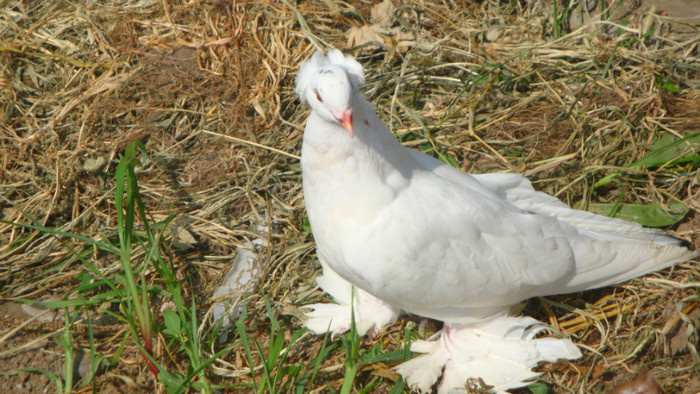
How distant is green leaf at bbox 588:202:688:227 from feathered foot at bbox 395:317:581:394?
3.43ft

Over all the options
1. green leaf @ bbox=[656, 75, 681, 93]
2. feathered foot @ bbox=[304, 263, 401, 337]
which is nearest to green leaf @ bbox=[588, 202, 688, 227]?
green leaf @ bbox=[656, 75, 681, 93]

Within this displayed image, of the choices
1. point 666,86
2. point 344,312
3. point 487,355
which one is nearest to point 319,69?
point 344,312

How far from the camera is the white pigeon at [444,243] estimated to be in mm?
2869

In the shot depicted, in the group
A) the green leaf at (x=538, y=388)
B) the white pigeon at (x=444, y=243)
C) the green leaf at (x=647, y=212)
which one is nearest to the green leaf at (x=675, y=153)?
the green leaf at (x=647, y=212)

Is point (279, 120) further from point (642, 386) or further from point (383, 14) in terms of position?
point (642, 386)

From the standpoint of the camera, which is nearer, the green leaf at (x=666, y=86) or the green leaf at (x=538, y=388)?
the green leaf at (x=538, y=388)

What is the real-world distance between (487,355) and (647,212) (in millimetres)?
1475

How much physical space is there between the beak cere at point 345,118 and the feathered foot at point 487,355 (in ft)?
4.85

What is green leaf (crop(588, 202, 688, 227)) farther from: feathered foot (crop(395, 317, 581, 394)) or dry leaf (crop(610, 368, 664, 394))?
dry leaf (crop(610, 368, 664, 394))

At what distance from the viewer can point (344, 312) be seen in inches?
148

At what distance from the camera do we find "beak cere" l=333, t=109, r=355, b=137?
2.55 metres

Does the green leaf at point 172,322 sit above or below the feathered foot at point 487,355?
below

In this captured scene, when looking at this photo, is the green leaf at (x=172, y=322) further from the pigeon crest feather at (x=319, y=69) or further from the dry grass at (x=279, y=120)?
the pigeon crest feather at (x=319, y=69)

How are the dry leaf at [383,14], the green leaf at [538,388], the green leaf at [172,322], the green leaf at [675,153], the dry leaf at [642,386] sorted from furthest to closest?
the dry leaf at [383,14], the green leaf at [675,153], the green leaf at [172,322], the green leaf at [538,388], the dry leaf at [642,386]
